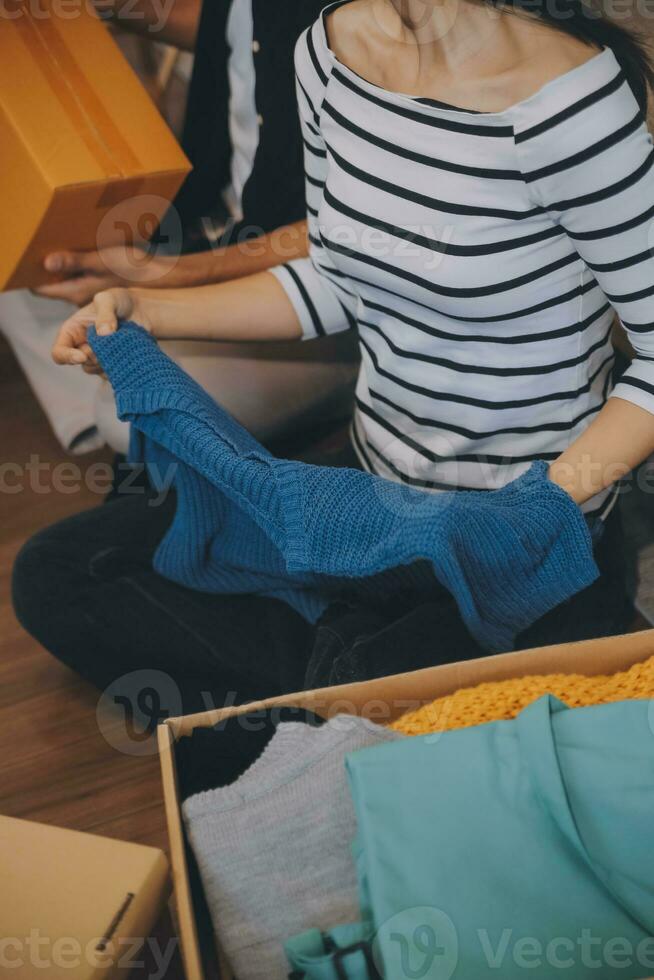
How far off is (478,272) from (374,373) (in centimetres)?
18

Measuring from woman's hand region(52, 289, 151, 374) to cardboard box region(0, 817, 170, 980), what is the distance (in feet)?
1.41

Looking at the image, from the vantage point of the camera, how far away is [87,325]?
0.90 m

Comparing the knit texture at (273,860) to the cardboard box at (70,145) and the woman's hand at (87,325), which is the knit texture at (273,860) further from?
the cardboard box at (70,145)

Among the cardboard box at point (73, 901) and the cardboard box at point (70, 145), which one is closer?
the cardboard box at point (73, 901)

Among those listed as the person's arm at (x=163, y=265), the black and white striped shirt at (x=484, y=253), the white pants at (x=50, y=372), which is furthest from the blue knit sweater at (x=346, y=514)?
the white pants at (x=50, y=372)

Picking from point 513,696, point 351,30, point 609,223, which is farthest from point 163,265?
point 513,696

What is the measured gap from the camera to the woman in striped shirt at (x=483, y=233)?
722 millimetres

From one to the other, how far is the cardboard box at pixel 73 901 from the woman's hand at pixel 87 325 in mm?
430

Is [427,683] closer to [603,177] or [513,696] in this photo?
[513,696]

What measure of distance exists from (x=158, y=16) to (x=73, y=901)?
1.13 metres

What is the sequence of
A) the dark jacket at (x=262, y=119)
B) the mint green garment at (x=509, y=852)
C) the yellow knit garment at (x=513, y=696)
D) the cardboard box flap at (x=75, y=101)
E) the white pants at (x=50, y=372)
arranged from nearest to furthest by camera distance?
the mint green garment at (x=509, y=852), the yellow knit garment at (x=513, y=696), the cardboard box flap at (x=75, y=101), the dark jacket at (x=262, y=119), the white pants at (x=50, y=372)

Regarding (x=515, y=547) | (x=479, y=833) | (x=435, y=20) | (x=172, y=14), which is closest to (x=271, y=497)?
(x=515, y=547)

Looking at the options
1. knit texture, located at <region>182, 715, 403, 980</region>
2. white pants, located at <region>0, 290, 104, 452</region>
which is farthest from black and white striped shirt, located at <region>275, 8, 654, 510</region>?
white pants, located at <region>0, 290, 104, 452</region>

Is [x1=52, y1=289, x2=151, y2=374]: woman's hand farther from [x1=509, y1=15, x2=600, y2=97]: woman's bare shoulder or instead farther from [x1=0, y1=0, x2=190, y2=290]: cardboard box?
[x1=509, y1=15, x2=600, y2=97]: woman's bare shoulder
